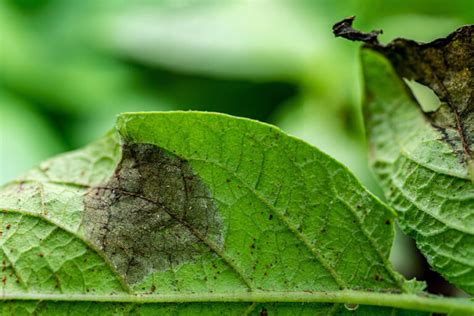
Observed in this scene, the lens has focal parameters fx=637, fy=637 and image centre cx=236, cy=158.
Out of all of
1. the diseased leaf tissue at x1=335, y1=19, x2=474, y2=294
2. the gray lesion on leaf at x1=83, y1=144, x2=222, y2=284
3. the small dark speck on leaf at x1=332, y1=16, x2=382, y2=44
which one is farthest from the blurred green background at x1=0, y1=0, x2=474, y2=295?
the gray lesion on leaf at x1=83, y1=144, x2=222, y2=284

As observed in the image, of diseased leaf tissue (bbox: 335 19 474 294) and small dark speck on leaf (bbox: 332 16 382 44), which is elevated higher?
small dark speck on leaf (bbox: 332 16 382 44)

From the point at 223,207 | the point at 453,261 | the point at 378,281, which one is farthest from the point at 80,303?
the point at 453,261

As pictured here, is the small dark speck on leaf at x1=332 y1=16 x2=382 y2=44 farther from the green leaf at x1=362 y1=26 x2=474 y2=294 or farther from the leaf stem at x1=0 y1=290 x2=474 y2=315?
the leaf stem at x1=0 y1=290 x2=474 y2=315

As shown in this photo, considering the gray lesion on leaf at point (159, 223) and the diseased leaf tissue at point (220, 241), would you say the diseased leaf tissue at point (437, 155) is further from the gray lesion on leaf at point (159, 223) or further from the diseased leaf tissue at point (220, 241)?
the gray lesion on leaf at point (159, 223)

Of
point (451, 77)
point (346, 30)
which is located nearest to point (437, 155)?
point (451, 77)

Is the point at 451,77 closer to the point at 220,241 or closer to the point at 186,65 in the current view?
the point at 220,241

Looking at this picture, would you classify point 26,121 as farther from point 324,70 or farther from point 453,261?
point 453,261

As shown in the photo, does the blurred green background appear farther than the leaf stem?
Yes
